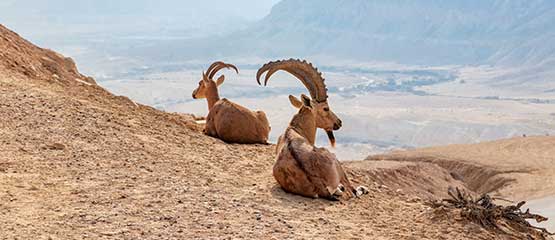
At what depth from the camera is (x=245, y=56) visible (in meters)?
175

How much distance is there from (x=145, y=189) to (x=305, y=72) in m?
3.21

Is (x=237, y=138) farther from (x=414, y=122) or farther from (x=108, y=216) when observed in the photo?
(x=414, y=122)

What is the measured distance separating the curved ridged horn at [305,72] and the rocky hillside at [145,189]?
119cm

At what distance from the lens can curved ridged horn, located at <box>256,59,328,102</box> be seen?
9625 mm

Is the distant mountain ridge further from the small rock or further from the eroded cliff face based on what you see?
the small rock

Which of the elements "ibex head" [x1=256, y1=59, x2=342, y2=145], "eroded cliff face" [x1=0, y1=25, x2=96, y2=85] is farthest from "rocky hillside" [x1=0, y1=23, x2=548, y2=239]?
"eroded cliff face" [x1=0, y1=25, x2=96, y2=85]

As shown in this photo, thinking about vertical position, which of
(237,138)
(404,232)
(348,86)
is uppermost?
(348,86)

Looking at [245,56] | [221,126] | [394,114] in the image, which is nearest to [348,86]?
[394,114]

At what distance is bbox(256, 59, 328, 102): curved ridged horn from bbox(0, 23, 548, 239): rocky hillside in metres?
1.19

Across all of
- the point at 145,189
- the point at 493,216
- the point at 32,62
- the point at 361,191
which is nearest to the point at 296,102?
the point at 361,191

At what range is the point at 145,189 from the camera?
287 inches

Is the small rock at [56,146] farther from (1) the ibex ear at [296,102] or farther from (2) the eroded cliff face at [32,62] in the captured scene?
(2) the eroded cliff face at [32,62]

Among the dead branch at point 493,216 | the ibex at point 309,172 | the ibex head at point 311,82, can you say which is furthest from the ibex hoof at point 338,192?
the ibex head at point 311,82

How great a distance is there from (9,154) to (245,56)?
167m
